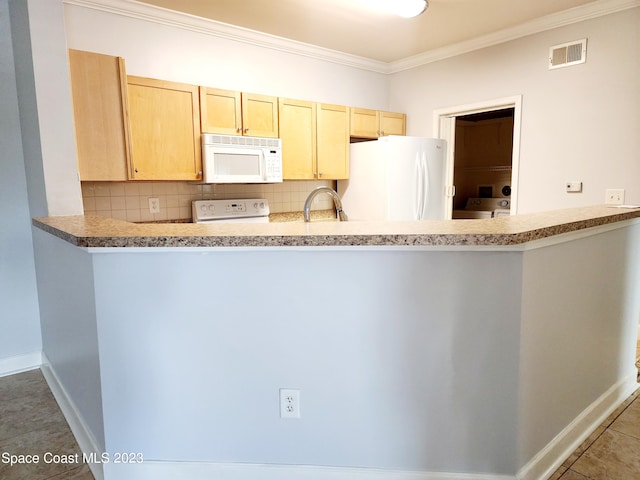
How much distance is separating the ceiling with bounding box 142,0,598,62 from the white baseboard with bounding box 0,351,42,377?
2559 mm

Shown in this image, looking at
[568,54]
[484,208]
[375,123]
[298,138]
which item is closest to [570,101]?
[568,54]

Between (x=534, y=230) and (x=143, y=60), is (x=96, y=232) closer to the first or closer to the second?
(x=534, y=230)

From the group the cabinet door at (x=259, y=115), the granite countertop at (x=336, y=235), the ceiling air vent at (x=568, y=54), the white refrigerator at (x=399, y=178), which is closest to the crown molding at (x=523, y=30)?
the ceiling air vent at (x=568, y=54)

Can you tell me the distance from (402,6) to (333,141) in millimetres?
1346

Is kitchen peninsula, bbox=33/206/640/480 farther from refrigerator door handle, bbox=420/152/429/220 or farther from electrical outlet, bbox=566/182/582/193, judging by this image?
refrigerator door handle, bbox=420/152/429/220

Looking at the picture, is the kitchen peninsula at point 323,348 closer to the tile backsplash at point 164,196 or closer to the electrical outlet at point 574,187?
the tile backsplash at point 164,196

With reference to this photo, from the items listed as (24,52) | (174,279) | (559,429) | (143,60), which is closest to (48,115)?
(24,52)

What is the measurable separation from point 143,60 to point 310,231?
8.11 feet

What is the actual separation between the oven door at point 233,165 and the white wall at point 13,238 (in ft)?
3.80

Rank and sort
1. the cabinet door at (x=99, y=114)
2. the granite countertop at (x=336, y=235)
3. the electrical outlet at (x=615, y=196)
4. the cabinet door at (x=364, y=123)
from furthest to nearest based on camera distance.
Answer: the cabinet door at (x=364, y=123) < the electrical outlet at (x=615, y=196) < the cabinet door at (x=99, y=114) < the granite countertop at (x=336, y=235)

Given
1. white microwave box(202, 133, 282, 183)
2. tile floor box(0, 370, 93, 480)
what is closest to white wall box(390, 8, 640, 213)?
white microwave box(202, 133, 282, 183)

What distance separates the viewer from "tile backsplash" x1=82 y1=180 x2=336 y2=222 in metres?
2.98

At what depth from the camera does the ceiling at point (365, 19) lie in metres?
2.91

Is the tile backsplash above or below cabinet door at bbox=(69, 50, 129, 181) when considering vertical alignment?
below
